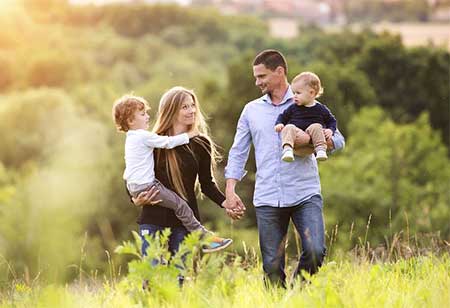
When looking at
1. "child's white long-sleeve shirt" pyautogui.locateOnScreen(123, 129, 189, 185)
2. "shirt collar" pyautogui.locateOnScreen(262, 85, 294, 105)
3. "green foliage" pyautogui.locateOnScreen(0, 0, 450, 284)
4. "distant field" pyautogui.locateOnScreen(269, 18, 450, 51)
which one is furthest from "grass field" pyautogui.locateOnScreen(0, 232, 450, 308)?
"distant field" pyautogui.locateOnScreen(269, 18, 450, 51)

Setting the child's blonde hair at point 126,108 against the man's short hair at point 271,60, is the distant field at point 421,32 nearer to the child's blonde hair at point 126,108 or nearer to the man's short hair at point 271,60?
the man's short hair at point 271,60

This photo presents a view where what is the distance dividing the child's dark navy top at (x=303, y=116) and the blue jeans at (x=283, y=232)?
48 cm

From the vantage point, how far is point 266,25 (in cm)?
9694

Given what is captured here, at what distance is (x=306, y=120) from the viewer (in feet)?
20.1

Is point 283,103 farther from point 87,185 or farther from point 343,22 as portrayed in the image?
point 343,22

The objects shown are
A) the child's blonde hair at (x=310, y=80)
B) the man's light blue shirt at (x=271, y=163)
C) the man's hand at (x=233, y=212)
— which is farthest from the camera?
the man's hand at (x=233, y=212)

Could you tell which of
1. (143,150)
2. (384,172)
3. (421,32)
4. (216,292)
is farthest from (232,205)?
→ (421,32)

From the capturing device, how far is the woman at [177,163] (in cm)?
600

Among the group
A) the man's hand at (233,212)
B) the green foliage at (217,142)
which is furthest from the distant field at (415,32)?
the man's hand at (233,212)

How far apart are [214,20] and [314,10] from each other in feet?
41.8

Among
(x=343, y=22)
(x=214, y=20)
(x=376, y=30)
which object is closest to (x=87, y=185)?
(x=376, y=30)

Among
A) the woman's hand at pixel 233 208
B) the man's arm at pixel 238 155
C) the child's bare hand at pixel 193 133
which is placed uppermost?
the child's bare hand at pixel 193 133

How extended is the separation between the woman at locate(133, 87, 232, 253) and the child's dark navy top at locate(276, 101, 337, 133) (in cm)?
53

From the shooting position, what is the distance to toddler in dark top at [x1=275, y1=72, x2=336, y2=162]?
5.92m
